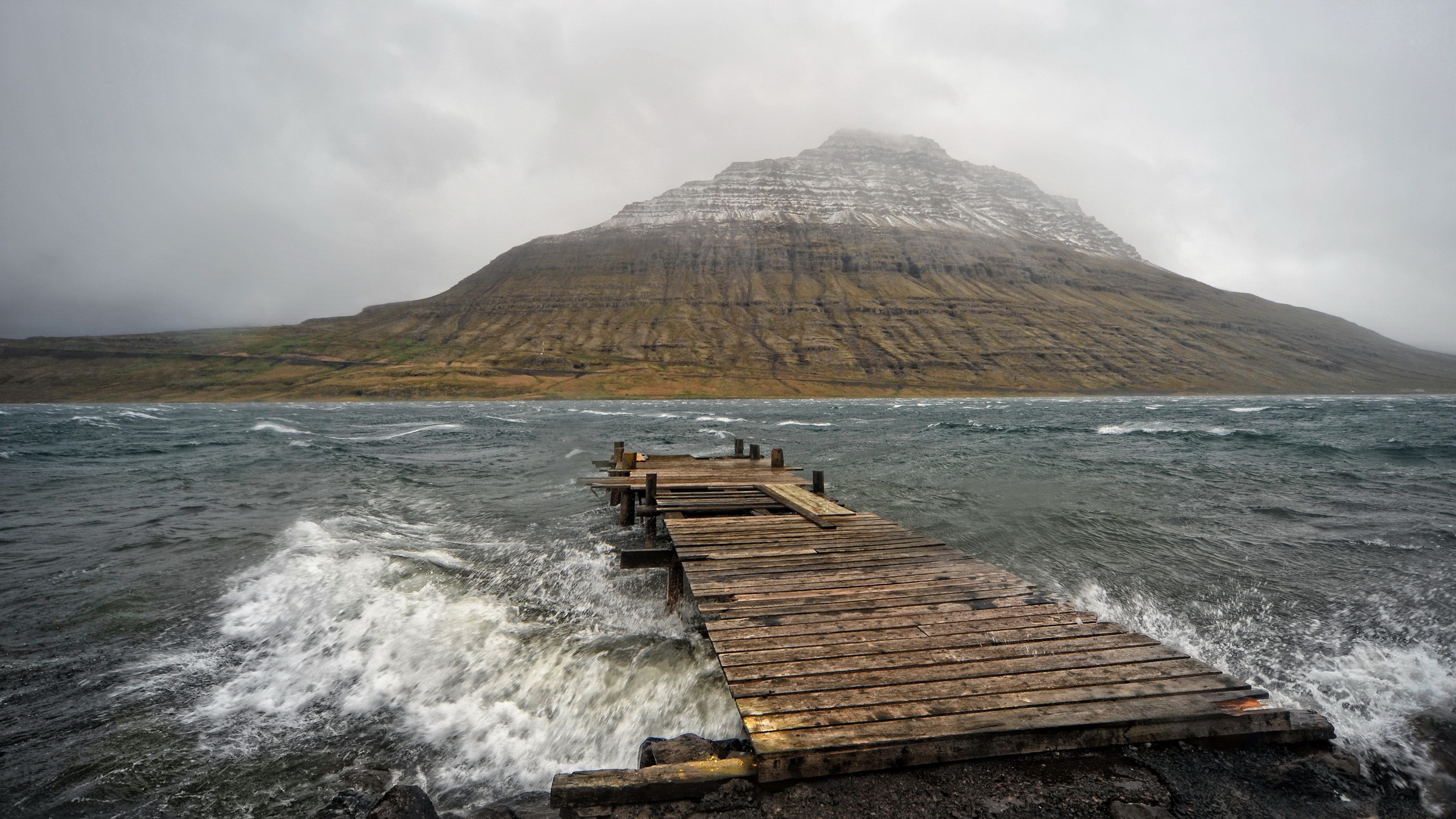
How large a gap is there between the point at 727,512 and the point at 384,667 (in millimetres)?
6892

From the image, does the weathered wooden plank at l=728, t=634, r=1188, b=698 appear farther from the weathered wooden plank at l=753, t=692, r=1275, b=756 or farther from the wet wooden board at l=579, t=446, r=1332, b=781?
the weathered wooden plank at l=753, t=692, r=1275, b=756

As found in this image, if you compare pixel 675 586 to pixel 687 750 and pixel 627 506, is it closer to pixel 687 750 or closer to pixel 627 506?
pixel 687 750

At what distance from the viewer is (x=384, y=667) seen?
7.54 m

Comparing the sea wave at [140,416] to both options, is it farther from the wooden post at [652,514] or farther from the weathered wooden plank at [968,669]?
the weathered wooden plank at [968,669]

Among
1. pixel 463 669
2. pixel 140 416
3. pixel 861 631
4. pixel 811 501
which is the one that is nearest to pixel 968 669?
pixel 861 631

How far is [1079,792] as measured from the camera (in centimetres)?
385

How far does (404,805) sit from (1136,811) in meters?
4.92

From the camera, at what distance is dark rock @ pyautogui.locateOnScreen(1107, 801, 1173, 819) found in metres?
3.68

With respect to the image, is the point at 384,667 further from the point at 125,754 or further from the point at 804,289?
the point at 804,289

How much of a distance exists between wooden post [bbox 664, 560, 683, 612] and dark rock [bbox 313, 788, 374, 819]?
4715 millimetres

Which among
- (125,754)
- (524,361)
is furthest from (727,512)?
(524,361)

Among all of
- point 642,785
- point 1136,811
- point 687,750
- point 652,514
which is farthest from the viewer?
point 652,514

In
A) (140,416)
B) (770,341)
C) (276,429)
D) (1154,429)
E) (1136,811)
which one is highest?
(770,341)

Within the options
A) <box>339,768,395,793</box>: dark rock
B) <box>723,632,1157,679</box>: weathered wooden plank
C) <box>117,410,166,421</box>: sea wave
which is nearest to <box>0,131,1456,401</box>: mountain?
<box>117,410,166,421</box>: sea wave
